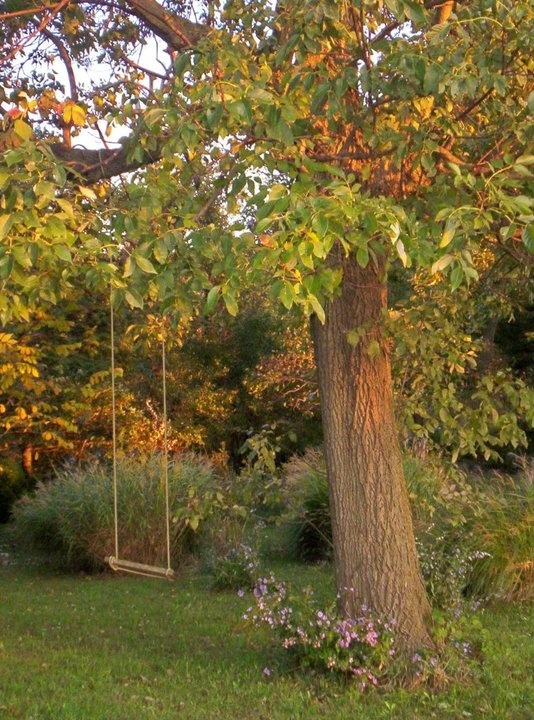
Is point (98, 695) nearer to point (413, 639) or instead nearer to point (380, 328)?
point (413, 639)

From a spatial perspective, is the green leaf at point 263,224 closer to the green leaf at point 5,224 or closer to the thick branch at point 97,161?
the green leaf at point 5,224

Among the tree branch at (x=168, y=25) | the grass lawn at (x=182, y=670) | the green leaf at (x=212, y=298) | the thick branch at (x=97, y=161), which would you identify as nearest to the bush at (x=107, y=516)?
the grass lawn at (x=182, y=670)

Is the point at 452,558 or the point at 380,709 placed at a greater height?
the point at 452,558

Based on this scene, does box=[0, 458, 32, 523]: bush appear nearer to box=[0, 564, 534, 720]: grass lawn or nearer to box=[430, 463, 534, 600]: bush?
box=[0, 564, 534, 720]: grass lawn

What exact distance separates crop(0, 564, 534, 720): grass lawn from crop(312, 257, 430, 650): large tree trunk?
1.93ft

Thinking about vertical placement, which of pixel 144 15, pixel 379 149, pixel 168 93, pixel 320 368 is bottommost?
pixel 320 368

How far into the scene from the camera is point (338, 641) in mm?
6387

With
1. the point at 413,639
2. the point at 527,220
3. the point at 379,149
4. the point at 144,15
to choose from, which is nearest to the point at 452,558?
the point at 413,639

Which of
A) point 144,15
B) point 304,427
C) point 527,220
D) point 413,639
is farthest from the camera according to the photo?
point 304,427

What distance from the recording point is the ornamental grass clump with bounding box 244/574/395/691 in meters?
6.36

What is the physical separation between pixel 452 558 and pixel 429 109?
13.2 ft

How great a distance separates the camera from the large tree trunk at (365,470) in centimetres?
660

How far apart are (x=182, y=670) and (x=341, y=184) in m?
4.11

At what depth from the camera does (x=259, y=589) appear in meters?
7.15
